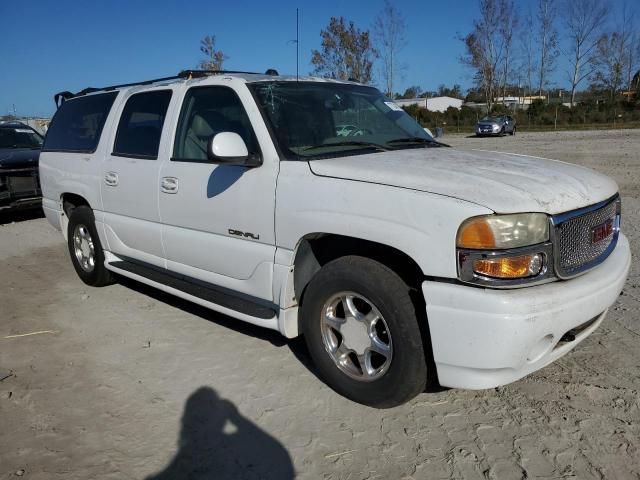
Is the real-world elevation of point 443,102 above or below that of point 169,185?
above

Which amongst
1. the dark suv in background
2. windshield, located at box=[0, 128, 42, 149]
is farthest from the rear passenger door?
windshield, located at box=[0, 128, 42, 149]

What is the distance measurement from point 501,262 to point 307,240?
1.19 meters

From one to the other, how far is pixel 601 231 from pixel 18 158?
31.0 feet

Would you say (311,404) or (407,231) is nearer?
(407,231)

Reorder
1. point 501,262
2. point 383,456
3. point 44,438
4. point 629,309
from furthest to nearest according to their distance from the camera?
point 629,309 < point 44,438 < point 383,456 < point 501,262

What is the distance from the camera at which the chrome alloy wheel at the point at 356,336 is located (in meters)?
3.06

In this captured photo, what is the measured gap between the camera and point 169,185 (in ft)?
13.4

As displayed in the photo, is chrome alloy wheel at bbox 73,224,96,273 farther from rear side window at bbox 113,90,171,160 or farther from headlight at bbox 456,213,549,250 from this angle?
headlight at bbox 456,213,549,250

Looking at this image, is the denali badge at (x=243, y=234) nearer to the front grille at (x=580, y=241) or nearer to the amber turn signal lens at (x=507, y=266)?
the amber turn signal lens at (x=507, y=266)

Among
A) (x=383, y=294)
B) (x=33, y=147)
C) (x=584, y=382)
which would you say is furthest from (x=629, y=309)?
(x=33, y=147)

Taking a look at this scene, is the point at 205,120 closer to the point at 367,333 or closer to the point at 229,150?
the point at 229,150

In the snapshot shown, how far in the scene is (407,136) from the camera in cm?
406

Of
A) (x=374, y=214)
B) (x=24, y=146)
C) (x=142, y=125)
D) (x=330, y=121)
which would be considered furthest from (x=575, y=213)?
(x=24, y=146)

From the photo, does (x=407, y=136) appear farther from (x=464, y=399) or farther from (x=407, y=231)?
(x=464, y=399)
